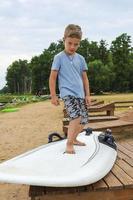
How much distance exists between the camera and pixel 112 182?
4.69 m

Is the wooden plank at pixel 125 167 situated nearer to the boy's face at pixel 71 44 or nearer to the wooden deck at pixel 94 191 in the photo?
the wooden deck at pixel 94 191

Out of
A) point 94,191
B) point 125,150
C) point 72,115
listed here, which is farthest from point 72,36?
point 125,150

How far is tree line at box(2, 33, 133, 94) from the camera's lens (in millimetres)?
74500

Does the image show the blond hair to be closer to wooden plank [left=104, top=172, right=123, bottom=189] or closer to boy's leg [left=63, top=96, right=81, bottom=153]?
boy's leg [left=63, top=96, right=81, bottom=153]

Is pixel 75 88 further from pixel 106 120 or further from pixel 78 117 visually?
pixel 106 120

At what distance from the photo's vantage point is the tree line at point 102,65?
74.5 metres

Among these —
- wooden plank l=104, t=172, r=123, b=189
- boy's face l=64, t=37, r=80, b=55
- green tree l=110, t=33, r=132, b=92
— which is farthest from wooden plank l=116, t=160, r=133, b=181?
green tree l=110, t=33, r=132, b=92

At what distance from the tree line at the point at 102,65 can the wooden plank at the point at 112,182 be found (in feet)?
216

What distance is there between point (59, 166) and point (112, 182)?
594mm

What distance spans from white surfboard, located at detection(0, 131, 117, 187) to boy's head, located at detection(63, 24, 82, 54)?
1320 millimetres

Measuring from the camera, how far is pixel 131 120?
1042cm

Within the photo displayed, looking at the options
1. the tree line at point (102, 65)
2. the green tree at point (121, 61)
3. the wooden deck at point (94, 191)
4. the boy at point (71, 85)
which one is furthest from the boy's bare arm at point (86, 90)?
the green tree at point (121, 61)

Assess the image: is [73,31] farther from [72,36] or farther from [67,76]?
[67,76]

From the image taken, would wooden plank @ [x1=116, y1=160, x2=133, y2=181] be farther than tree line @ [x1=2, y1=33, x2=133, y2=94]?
No
